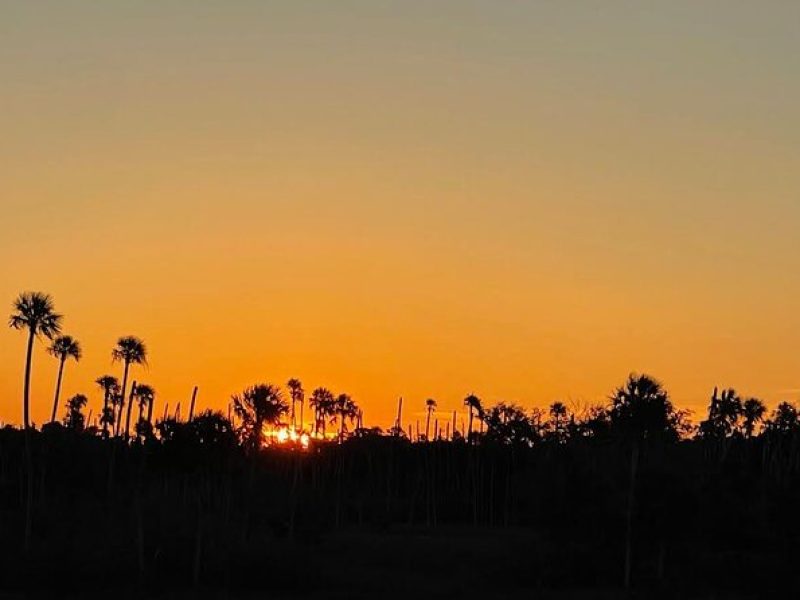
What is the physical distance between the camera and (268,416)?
205ft

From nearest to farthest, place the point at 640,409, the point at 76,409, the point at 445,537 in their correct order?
the point at 640,409 < the point at 445,537 < the point at 76,409

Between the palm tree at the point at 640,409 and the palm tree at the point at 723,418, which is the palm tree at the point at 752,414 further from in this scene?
the palm tree at the point at 640,409

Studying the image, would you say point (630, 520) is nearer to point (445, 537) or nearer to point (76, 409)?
point (445, 537)

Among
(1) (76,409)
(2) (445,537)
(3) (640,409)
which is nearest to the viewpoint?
(3) (640,409)

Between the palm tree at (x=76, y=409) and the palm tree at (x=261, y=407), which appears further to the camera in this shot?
the palm tree at (x=76, y=409)

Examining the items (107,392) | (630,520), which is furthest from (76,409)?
(630,520)

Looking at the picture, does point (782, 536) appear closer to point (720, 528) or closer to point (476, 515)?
point (720, 528)

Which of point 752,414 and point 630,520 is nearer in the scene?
point 630,520

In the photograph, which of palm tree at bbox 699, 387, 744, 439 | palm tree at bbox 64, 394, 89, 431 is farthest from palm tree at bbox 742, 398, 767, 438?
palm tree at bbox 64, 394, 89, 431

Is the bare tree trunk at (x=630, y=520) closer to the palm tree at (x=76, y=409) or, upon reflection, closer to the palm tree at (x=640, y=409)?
the palm tree at (x=640, y=409)

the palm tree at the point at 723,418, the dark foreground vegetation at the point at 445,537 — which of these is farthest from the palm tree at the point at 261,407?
the palm tree at the point at 723,418

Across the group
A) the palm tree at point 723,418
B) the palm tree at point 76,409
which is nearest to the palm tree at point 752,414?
the palm tree at point 723,418

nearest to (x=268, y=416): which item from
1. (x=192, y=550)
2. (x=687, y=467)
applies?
(x=192, y=550)

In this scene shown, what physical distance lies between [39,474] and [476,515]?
41831mm
